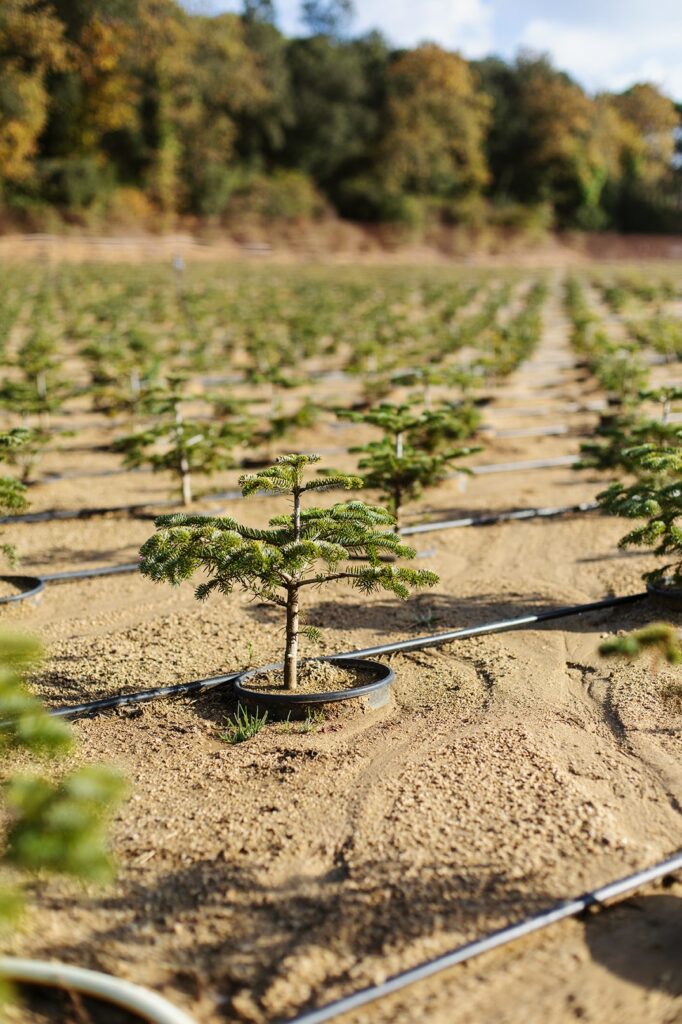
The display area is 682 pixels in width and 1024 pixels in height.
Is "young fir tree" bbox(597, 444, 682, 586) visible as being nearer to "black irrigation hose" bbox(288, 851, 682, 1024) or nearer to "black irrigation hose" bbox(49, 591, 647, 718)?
"black irrigation hose" bbox(49, 591, 647, 718)

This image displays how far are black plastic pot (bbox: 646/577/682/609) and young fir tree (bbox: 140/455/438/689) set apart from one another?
2536 mm

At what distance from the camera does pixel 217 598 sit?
313 inches

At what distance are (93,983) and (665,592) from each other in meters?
5.31

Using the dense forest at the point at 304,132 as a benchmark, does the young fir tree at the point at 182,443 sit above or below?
below

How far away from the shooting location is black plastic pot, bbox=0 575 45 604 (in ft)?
25.4

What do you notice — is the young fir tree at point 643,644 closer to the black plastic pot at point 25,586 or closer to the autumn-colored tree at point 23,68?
the black plastic pot at point 25,586

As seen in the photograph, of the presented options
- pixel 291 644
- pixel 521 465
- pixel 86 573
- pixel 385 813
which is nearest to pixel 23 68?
pixel 521 465

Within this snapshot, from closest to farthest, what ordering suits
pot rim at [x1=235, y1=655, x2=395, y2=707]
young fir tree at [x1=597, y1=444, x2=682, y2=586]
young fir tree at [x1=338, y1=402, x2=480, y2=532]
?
pot rim at [x1=235, y1=655, x2=395, y2=707] < young fir tree at [x1=597, y1=444, x2=682, y2=586] < young fir tree at [x1=338, y1=402, x2=480, y2=532]

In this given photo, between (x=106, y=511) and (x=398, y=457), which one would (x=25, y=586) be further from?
(x=398, y=457)

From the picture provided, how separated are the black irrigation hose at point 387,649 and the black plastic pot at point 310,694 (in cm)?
19

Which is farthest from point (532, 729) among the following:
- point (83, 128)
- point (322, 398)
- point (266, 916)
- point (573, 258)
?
point (573, 258)

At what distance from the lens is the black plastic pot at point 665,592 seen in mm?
7469

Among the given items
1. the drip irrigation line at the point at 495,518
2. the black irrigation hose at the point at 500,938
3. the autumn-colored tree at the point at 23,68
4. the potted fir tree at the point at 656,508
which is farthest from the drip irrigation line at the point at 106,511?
the autumn-colored tree at the point at 23,68

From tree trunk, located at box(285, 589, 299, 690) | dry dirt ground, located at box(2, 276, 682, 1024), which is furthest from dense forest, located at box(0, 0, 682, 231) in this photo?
tree trunk, located at box(285, 589, 299, 690)
